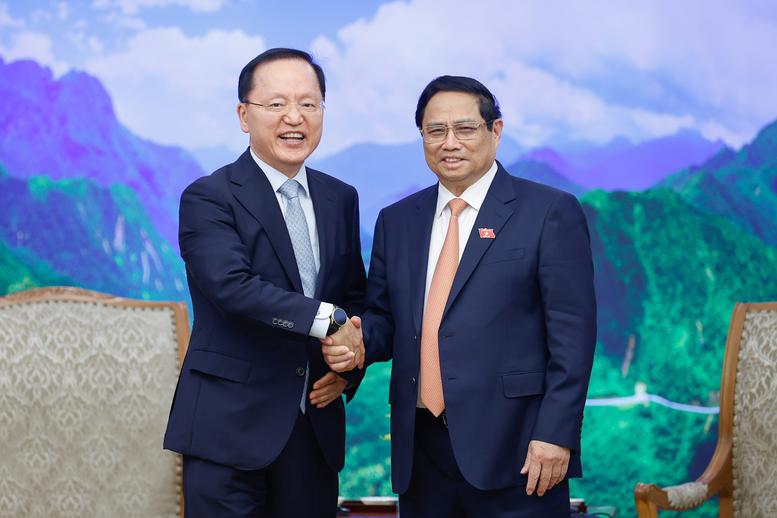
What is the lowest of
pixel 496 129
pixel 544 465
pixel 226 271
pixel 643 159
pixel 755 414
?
pixel 544 465

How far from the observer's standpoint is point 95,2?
437cm

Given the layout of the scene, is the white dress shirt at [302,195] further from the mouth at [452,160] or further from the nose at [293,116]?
the mouth at [452,160]

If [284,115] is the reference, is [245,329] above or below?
below

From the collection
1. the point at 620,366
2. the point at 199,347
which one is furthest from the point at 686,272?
the point at 199,347

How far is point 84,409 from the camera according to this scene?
259 centimetres

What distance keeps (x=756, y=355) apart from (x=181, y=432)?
1.47 metres

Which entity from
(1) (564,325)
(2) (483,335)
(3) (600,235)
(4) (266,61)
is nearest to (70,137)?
(3) (600,235)

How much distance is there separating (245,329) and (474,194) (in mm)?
567

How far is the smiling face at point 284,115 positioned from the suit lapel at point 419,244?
0.28 metres

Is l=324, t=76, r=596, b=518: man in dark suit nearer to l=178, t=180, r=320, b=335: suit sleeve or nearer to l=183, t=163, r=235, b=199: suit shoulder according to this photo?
l=178, t=180, r=320, b=335: suit sleeve

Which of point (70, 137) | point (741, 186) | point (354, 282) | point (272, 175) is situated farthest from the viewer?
point (70, 137)

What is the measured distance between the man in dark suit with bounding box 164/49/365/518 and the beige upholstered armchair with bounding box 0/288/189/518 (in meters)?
0.61

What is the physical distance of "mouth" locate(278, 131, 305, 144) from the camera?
2.06 m

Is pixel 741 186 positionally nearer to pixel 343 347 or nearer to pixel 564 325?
pixel 564 325
